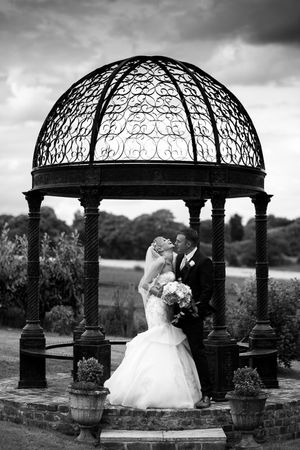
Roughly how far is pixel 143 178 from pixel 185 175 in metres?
0.57

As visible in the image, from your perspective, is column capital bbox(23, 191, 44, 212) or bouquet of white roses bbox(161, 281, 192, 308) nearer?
bouquet of white roses bbox(161, 281, 192, 308)

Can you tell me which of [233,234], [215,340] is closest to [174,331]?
[215,340]

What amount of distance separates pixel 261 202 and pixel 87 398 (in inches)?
173

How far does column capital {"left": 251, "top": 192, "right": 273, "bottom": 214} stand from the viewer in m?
13.1

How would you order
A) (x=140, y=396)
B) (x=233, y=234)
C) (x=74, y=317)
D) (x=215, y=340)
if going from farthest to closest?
(x=233, y=234), (x=74, y=317), (x=215, y=340), (x=140, y=396)

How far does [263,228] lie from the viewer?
13.1 m

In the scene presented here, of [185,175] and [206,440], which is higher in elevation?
[185,175]

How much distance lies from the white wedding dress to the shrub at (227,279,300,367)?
23.0 feet

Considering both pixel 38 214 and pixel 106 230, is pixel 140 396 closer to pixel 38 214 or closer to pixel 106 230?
pixel 38 214

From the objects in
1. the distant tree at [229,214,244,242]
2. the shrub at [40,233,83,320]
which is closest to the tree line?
the distant tree at [229,214,244,242]

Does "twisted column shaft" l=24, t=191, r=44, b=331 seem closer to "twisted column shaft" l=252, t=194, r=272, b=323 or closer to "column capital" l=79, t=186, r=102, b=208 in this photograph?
"column capital" l=79, t=186, r=102, b=208

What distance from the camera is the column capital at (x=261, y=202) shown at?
13102 millimetres

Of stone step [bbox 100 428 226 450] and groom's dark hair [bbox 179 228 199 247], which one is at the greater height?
groom's dark hair [bbox 179 228 199 247]

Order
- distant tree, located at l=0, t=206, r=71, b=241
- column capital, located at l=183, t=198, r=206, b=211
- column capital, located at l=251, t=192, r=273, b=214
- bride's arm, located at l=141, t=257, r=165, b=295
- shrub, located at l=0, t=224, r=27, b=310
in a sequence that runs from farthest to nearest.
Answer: distant tree, located at l=0, t=206, r=71, b=241
shrub, located at l=0, t=224, r=27, b=310
column capital, located at l=183, t=198, r=206, b=211
column capital, located at l=251, t=192, r=273, b=214
bride's arm, located at l=141, t=257, r=165, b=295
